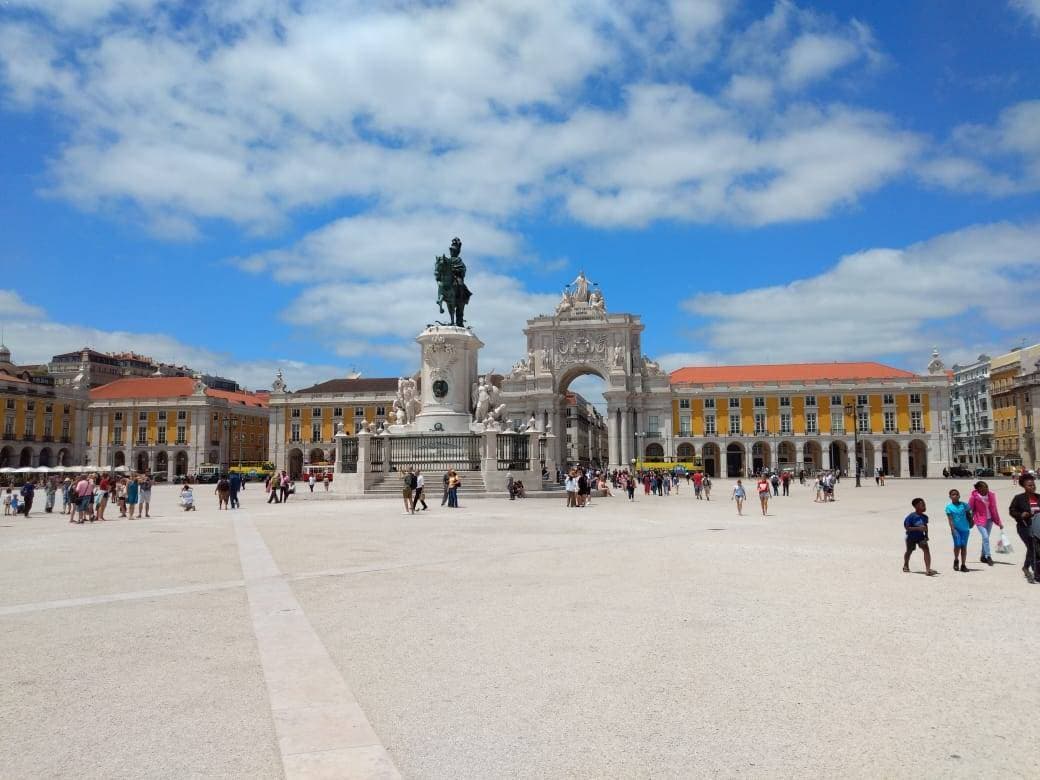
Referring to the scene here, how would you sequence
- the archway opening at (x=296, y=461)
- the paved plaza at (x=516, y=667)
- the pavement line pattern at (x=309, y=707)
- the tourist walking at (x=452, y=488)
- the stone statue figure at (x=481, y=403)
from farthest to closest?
1. the archway opening at (x=296, y=461)
2. the stone statue figure at (x=481, y=403)
3. the tourist walking at (x=452, y=488)
4. the paved plaza at (x=516, y=667)
5. the pavement line pattern at (x=309, y=707)

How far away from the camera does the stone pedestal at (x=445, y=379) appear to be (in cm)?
3083

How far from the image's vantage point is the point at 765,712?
5.00 meters

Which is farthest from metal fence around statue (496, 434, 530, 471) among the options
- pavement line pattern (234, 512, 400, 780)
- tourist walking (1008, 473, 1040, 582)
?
pavement line pattern (234, 512, 400, 780)

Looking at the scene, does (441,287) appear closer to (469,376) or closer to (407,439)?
(469,376)

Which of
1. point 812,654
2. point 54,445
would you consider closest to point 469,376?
point 812,654

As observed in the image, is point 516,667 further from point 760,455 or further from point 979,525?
point 760,455

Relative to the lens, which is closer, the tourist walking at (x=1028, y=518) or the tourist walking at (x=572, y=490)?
the tourist walking at (x=1028, y=518)

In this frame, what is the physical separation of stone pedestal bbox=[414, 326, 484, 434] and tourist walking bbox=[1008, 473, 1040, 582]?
72.1ft

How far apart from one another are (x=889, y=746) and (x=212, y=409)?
88.4 metres

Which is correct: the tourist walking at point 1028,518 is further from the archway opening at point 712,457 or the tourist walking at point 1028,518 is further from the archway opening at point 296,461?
the archway opening at point 296,461

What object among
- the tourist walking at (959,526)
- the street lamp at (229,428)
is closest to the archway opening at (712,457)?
the street lamp at (229,428)

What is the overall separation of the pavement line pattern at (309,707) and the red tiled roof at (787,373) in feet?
272

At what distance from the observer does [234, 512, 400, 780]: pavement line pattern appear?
4.21 meters

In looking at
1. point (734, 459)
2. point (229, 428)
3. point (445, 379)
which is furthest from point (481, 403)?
point (229, 428)
